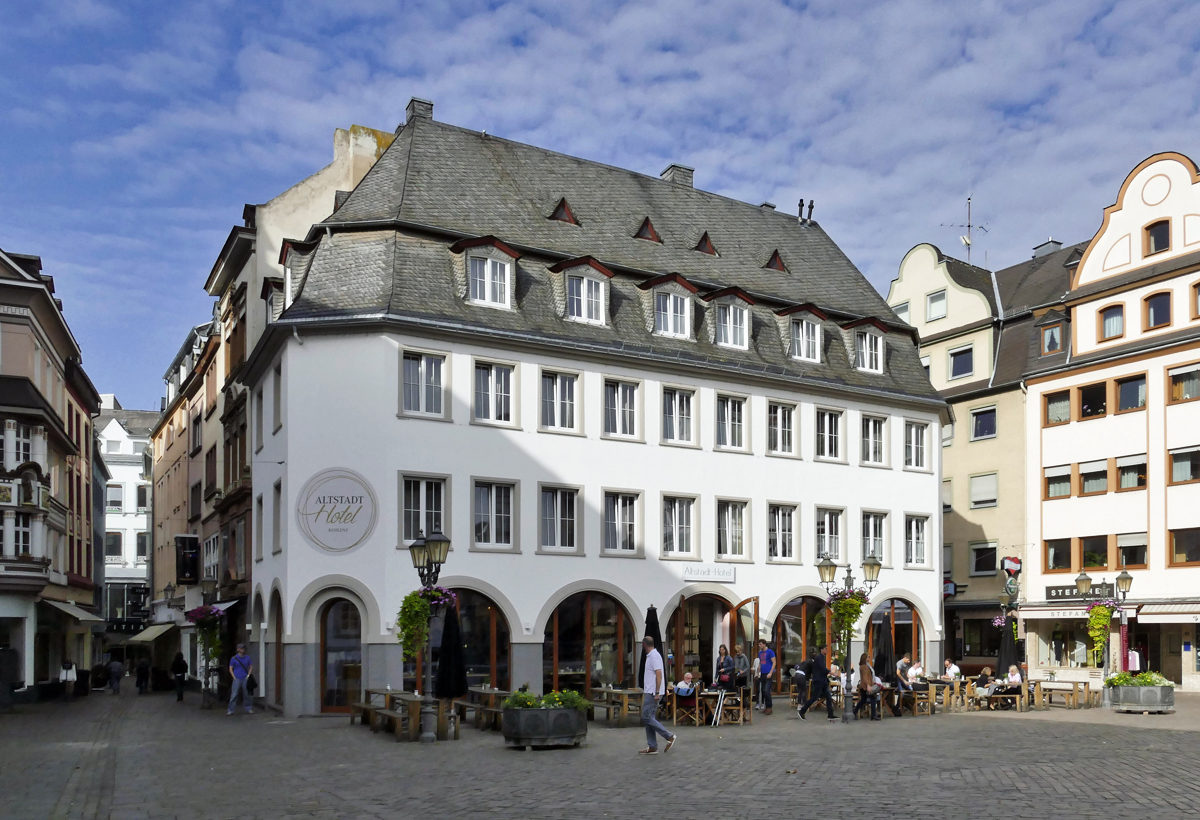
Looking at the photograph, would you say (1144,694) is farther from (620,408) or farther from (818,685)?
(620,408)

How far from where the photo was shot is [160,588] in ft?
238

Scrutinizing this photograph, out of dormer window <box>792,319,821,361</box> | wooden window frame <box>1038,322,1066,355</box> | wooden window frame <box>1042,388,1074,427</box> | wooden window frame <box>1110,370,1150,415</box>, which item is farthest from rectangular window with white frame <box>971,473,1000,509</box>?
dormer window <box>792,319,821,361</box>

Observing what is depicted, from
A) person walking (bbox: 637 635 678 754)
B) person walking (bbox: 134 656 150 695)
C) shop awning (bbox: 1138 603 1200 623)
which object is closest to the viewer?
person walking (bbox: 637 635 678 754)

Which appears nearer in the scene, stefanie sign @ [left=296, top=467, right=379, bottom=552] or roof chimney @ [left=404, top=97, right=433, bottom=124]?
stefanie sign @ [left=296, top=467, right=379, bottom=552]

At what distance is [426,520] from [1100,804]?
19.8 metres

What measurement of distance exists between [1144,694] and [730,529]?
483 inches

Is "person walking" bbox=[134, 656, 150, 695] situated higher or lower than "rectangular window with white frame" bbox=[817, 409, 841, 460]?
lower

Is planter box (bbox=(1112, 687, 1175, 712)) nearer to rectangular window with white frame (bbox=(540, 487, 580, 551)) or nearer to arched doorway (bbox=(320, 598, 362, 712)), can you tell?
rectangular window with white frame (bbox=(540, 487, 580, 551))

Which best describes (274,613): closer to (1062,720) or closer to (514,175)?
(514,175)

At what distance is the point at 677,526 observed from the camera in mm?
36188

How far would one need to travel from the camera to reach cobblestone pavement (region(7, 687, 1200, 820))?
14.5m

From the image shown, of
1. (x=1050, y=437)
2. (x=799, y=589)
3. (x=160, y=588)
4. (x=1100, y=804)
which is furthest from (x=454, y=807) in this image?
(x=160, y=588)

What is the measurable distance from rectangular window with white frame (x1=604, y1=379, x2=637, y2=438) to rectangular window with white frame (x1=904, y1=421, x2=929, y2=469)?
10994mm

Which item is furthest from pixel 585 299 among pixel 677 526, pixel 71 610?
pixel 71 610
